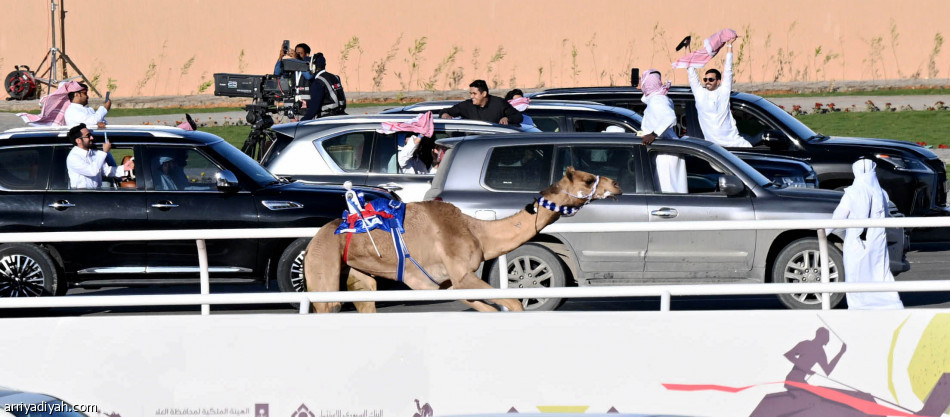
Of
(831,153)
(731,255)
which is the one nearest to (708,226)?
(731,255)

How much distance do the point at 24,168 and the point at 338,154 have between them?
11.2 ft

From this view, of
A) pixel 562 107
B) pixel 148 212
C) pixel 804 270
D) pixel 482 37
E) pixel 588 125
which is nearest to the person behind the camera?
pixel 804 270

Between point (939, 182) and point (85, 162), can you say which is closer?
point (85, 162)

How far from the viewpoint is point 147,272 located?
1260 centimetres

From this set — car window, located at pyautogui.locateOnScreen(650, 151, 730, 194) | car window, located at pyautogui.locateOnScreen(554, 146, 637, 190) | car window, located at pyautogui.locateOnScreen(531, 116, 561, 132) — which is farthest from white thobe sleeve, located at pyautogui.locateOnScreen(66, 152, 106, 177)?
car window, located at pyautogui.locateOnScreen(531, 116, 561, 132)

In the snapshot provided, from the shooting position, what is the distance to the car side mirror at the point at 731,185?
1202 centimetres

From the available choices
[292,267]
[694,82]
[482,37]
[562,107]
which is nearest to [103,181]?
[292,267]

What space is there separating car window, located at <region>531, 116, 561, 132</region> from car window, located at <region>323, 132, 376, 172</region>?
2722mm

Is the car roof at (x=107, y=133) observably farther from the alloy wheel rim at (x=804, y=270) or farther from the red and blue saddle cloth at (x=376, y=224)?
the alloy wheel rim at (x=804, y=270)

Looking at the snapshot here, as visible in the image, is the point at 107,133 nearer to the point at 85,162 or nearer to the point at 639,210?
the point at 85,162

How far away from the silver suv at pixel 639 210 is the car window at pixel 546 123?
4195 mm

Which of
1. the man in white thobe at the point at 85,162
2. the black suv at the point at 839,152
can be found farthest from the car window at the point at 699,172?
the man in white thobe at the point at 85,162

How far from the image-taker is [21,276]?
40.9 feet

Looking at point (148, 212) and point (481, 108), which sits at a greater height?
point (481, 108)
